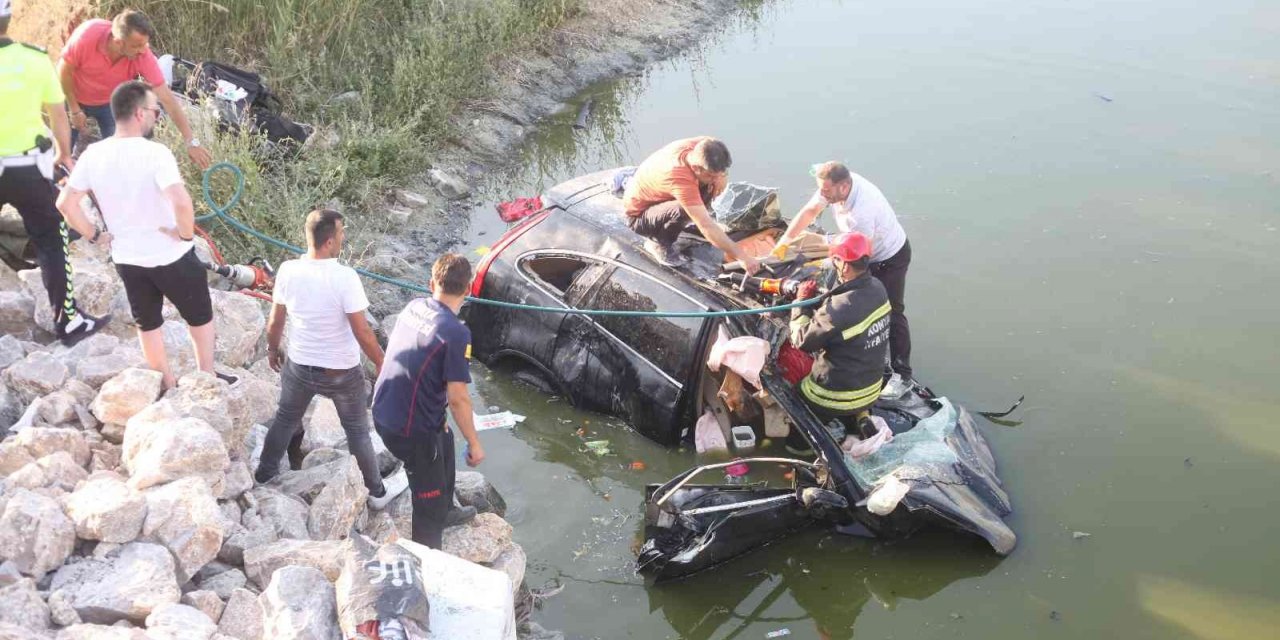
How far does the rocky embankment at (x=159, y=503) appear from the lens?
4223 mm

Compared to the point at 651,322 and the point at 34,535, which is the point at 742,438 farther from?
the point at 34,535

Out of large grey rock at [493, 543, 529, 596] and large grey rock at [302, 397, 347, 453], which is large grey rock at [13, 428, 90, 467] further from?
large grey rock at [493, 543, 529, 596]

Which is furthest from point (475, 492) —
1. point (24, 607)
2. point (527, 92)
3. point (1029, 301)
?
point (527, 92)

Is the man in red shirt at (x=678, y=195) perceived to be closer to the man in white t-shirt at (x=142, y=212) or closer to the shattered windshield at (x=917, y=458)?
the shattered windshield at (x=917, y=458)

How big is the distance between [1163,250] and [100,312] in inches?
344

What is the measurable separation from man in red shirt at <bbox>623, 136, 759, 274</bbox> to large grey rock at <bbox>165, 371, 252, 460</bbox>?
112 inches

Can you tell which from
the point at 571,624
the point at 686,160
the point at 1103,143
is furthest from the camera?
the point at 1103,143

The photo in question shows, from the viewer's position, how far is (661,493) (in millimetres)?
6027

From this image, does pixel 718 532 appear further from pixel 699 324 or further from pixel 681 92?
pixel 681 92

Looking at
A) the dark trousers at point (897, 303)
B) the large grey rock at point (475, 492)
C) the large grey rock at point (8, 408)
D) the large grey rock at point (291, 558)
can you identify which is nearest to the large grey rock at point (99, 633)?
the large grey rock at point (291, 558)

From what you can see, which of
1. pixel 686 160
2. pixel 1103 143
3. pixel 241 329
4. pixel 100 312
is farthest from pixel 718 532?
pixel 1103 143

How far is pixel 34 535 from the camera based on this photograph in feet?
14.1

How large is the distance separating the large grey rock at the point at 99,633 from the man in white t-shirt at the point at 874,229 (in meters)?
4.42

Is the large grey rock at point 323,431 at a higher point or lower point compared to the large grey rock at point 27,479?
lower
